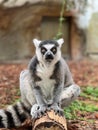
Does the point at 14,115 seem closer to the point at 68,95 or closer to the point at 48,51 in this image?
the point at 68,95

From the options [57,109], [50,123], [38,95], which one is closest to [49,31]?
[38,95]

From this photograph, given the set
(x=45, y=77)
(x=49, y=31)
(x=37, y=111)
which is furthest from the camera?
(x=49, y=31)

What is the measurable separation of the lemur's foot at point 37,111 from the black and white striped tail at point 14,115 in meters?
0.19

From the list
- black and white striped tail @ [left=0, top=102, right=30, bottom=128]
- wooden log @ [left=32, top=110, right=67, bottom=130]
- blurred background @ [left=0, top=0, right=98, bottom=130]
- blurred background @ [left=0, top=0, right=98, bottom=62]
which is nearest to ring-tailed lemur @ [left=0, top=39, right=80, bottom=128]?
black and white striped tail @ [left=0, top=102, right=30, bottom=128]

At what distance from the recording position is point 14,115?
5328mm

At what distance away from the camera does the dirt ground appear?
582 centimetres

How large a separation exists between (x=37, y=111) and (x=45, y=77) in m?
0.51

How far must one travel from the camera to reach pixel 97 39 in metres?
12.0

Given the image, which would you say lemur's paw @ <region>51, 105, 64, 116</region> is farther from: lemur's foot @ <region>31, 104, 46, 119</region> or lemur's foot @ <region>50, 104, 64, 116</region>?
lemur's foot @ <region>31, 104, 46, 119</region>

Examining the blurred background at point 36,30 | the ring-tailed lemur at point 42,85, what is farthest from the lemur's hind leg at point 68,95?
the blurred background at point 36,30

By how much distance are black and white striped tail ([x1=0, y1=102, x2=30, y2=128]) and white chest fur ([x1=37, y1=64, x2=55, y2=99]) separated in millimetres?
341

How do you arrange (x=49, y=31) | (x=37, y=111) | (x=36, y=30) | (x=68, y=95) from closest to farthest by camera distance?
(x=37, y=111), (x=68, y=95), (x=36, y=30), (x=49, y=31)

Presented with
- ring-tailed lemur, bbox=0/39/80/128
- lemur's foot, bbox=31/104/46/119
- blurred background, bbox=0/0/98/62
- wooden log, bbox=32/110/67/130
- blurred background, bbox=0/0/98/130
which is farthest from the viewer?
blurred background, bbox=0/0/98/62

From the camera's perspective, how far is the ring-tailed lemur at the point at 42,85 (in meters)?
5.33
